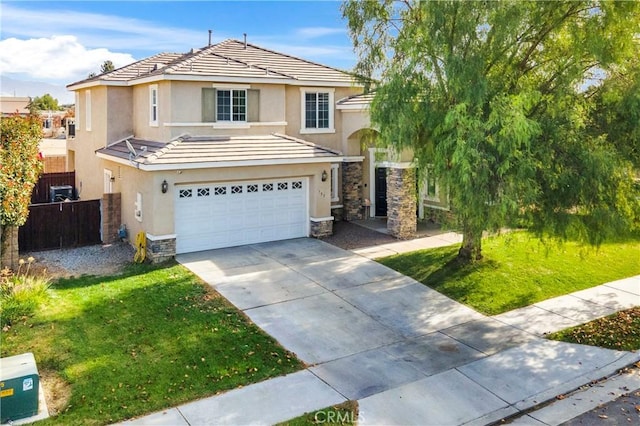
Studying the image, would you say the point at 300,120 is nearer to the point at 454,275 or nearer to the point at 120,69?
the point at 120,69

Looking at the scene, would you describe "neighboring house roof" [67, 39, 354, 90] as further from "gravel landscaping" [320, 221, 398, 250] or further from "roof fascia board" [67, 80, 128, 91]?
"gravel landscaping" [320, 221, 398, 250]

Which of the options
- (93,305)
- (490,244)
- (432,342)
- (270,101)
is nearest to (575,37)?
(432,342)

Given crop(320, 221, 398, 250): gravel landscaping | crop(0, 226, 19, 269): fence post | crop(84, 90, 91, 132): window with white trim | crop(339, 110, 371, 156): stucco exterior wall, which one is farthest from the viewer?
crop(84, 90, 91, 132): window with white trim

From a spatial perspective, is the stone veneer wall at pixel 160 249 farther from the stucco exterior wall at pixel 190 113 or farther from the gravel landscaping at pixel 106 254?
the stucco exterior wall at pixel 190 113

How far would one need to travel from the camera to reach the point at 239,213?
16703 mm

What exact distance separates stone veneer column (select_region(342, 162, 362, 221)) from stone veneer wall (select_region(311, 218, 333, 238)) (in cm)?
256

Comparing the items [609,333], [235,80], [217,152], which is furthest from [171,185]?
[609,333]

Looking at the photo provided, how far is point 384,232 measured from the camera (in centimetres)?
1873

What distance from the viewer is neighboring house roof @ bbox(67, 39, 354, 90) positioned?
17062 mm

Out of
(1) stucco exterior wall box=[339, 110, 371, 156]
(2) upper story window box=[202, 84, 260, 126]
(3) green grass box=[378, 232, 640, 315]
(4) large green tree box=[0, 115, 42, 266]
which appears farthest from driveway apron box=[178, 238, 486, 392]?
(1) stucco exterior wall box=[339, 110, 371, 156]

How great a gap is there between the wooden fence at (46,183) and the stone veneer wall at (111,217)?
772 centimetres

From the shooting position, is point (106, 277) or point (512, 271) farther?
point (512, 271)

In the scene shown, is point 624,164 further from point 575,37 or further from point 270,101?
point 270,101

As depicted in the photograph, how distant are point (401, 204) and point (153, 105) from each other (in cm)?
919
